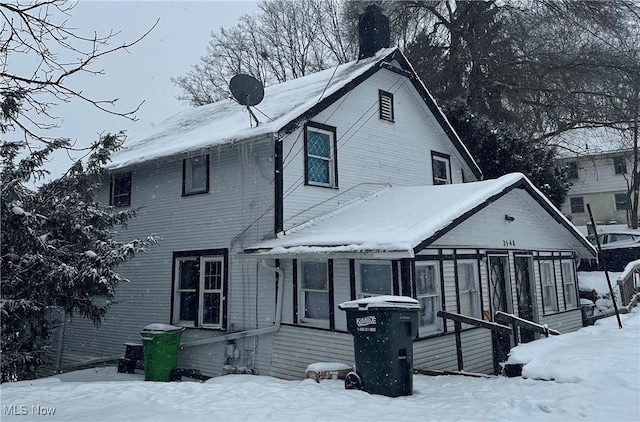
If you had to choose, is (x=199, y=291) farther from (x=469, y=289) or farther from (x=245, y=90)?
(x=469, y=289)

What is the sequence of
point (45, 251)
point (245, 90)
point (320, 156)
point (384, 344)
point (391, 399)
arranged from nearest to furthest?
point (391, 399) → point (384, 344) → point (45, 251) → point (245, 90) → point (320, 156)

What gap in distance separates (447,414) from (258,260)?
6.61 metres

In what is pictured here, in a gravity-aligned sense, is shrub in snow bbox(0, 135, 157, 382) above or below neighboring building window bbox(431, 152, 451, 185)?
below

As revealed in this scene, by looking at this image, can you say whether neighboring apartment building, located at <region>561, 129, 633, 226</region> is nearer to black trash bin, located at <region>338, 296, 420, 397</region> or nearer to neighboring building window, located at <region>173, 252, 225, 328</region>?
neighboring building window, located at <region>173, 252, 225, 328</region>

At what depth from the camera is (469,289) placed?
10922 millimetres

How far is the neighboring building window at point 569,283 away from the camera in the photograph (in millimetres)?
14258

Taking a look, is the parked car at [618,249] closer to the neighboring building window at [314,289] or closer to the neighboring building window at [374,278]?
the neighboring building window at [374,278]

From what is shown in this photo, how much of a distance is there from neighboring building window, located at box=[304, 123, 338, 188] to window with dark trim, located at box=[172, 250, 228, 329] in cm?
305

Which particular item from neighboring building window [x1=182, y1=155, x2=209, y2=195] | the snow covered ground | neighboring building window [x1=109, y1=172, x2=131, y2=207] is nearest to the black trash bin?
the snow covered ground

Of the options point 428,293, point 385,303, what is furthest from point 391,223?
point 385,303

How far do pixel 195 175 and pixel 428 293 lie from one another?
23.4 feet

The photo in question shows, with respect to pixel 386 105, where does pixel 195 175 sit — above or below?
below

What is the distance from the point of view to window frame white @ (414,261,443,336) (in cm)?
970

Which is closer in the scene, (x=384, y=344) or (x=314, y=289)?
(x=384, y=344)
